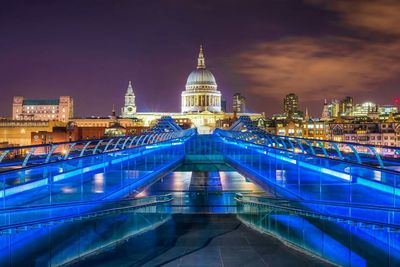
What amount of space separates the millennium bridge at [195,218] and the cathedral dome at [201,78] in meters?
159

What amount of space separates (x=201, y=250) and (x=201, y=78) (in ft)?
537

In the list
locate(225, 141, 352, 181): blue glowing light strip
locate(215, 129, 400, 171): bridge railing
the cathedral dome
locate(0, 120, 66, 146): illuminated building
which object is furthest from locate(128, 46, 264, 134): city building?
locate(225, 141, 352, 181): blue glowing light strip

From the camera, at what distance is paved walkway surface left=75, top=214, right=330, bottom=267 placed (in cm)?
943

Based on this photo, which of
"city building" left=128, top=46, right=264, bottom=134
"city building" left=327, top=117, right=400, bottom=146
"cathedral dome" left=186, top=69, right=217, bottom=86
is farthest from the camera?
"cathedral dome" left=186, top=69, right=217, bottom=86

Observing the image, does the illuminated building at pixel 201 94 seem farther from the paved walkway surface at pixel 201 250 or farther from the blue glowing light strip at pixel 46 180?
the blue glowing light strip at pixel 46 180

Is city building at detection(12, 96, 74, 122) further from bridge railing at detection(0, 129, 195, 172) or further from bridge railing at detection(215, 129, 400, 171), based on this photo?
bridge railing at detection(215, 129, 400, 171)

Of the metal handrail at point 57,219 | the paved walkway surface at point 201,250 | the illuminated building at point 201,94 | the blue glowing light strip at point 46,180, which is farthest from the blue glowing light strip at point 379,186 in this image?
the illuminated building at point 201,94

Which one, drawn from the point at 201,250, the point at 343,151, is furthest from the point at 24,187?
the point at 343,151

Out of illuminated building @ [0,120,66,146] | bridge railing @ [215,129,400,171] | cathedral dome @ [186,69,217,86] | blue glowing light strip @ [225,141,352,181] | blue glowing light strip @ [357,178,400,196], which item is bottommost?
blue glowing light strip @ [357,178,400,196]

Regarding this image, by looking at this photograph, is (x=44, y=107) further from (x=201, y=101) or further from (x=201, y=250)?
(x=201, y=250)

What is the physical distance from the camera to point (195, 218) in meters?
14.6

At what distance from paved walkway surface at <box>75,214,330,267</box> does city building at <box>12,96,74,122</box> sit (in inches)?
7012

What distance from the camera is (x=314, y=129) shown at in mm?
150500

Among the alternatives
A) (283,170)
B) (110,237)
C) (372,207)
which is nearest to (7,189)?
(110,237)
